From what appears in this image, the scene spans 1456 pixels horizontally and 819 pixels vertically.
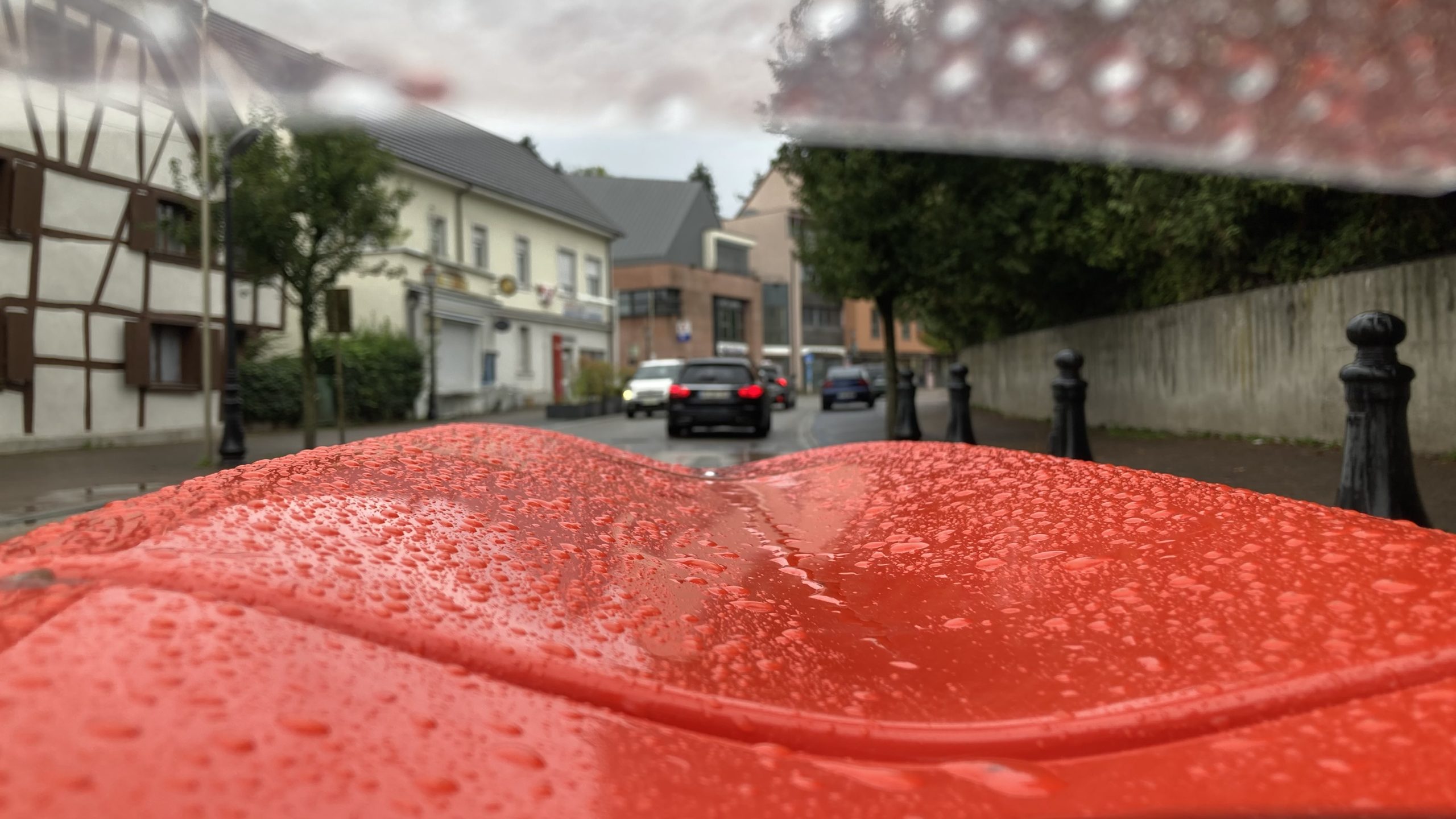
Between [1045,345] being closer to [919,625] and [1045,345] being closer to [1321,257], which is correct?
[1321,257]

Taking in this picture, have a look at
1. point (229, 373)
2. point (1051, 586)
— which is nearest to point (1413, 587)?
point (1051, 586)

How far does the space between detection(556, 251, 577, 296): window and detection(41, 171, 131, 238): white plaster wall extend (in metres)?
21.5

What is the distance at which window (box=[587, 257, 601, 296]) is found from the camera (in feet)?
137

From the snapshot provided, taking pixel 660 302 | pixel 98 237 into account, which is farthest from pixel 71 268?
pixel 660 302

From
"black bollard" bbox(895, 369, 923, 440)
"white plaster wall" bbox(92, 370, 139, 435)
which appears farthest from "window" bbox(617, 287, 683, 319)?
"black bollard" bbox(895, 369, 923, 440)

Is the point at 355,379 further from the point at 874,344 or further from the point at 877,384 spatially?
the point at 874,344

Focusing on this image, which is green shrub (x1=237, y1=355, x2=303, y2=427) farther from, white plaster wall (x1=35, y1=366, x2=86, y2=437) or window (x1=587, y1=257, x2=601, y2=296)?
window (x1=587, y1=257, x2=601, y2=296)

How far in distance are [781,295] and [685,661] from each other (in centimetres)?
6783

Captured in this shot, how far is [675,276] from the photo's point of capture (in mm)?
55125

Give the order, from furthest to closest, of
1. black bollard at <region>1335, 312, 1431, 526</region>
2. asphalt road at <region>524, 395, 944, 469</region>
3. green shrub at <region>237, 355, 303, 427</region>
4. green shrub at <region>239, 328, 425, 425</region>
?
green shrub at <region>239, 328, 425, 425</region>, green shrub at <region>237, 355, 303, 427</region>, asphalt road at <region>524, 395, 944, 469</region>, black bollard at <region>1335, 312, 1431, 526</region>

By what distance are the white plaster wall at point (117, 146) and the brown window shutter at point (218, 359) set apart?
11.7 ft

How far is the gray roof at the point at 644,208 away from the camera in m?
56.9

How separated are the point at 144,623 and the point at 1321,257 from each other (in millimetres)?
11581

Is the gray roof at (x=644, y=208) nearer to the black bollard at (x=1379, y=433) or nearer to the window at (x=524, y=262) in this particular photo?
the window at (x=524, y=262)
